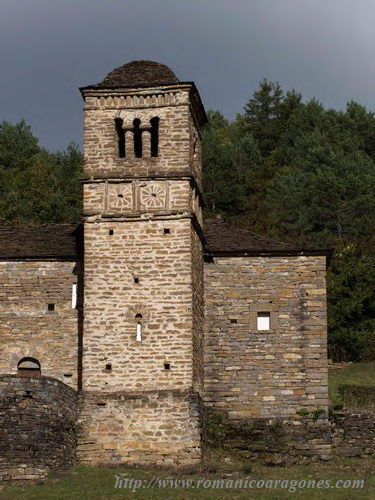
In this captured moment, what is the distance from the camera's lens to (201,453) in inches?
1156

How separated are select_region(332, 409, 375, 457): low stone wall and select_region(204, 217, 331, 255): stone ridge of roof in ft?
16.1

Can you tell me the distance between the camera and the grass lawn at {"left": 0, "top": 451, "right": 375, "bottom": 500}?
83.4 feet

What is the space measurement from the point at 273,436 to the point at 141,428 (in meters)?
4.05

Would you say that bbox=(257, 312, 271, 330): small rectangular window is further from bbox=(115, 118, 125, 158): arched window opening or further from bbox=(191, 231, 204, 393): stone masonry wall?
bbox=(115, 118, 125, 158): arched window opening

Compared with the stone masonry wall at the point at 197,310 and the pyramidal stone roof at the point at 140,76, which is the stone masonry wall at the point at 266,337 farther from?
the pyramidal stone roof at the point at 140,76

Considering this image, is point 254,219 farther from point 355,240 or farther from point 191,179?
point 191,179

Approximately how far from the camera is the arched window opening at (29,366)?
3259cm

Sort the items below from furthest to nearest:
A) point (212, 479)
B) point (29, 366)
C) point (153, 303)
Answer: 1. point (29, 366)
2. point (153, 303)
3. point (212, 479)

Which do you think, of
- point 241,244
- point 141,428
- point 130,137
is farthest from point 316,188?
point 141,428

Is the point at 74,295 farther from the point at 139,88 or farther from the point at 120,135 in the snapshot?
the point at 139,88

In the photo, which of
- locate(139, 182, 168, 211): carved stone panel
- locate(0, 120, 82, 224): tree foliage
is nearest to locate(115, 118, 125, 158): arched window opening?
locate(139, 182, 168, 211): carved stone panel

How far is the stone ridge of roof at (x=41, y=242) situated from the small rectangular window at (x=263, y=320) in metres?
5.73

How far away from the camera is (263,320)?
32.8 metres

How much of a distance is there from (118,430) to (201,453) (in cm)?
232
